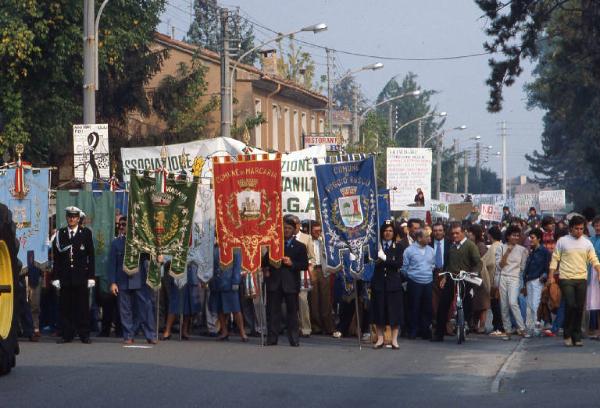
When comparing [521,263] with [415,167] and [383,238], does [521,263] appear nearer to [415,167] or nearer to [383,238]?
[383,238]

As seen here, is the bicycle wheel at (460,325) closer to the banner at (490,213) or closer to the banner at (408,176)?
the banner at (408,176)

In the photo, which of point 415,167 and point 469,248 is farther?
point 415,167

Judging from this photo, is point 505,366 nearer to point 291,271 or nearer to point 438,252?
point 291,271

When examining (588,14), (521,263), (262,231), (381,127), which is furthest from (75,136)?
(381,127)

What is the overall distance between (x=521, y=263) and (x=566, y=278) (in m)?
2.47

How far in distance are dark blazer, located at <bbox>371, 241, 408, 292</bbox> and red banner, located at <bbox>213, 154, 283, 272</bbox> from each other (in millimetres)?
1651

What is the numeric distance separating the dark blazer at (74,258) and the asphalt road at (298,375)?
1.01 metres

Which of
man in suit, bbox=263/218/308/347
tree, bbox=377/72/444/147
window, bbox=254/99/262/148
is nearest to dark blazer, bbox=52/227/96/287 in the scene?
man in suit, bbox=263/218/308/347

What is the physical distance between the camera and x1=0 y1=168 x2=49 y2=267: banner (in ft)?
64.4

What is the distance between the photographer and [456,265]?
2066 cm

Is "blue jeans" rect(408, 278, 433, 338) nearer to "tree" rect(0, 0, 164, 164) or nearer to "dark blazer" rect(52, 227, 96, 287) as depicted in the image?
"dark blazer" rect(52, 227, 96, 287)

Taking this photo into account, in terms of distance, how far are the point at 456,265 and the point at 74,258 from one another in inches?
237

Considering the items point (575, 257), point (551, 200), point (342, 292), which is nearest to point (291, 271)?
point (342, 292)

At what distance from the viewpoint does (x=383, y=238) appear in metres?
19.8
